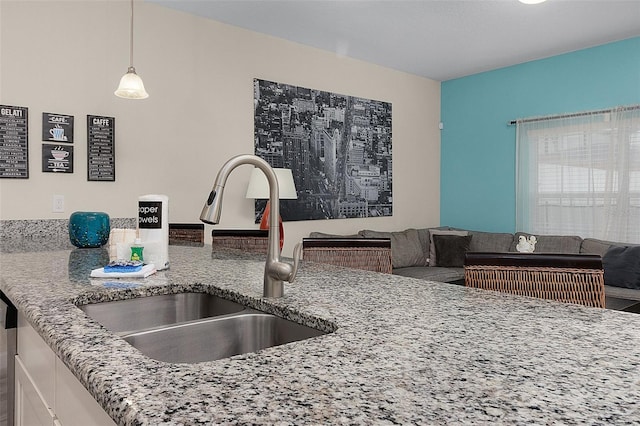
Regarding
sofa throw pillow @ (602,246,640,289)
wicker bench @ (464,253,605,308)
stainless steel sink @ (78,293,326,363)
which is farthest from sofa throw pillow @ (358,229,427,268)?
stainless steel sink @ (78,293,326,363)

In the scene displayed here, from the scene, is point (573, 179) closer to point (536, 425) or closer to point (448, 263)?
point (448, 263)

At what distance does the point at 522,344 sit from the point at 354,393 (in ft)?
1.23

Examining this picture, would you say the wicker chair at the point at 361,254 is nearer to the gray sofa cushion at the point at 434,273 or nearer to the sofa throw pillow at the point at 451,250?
the gray sofa cushion at the point at 434,273

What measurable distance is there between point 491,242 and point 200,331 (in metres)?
4.51

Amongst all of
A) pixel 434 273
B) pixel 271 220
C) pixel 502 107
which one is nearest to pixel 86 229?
pixel 271 220

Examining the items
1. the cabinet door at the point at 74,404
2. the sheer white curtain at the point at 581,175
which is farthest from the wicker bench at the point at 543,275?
the sheer white curtain at the point at 581,175

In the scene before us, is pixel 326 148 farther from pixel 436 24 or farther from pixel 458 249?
pixel 458 249

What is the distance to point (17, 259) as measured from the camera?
180 cm

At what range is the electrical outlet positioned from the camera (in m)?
3.09

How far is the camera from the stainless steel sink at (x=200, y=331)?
1.03m

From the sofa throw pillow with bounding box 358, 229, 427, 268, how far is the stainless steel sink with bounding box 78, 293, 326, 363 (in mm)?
3531

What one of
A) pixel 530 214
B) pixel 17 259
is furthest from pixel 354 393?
pixel 530 214

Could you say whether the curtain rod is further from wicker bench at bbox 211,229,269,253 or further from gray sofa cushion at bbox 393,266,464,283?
wicker bench at bbox 211,229,269,253

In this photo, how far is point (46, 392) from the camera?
102cm
